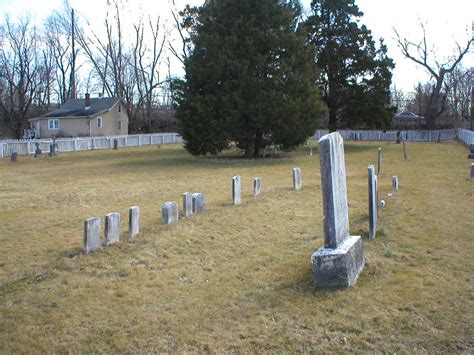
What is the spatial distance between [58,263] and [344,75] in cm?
3563

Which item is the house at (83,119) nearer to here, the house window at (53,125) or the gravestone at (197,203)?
the house window at (53,125)

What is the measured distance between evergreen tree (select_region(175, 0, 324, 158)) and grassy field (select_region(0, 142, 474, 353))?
14.1 meters

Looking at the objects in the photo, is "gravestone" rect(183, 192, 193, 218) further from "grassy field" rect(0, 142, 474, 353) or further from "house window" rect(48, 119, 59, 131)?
"house window" rect(48, 119, 59, 131)

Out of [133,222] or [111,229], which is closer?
[111,229]

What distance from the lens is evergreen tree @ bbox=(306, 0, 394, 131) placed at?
38.3 meters

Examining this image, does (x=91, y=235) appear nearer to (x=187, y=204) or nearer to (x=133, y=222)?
(x=133, y=222)

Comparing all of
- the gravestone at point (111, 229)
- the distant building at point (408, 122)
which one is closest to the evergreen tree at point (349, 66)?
the distant building at point (408, 122)

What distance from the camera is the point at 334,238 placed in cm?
593

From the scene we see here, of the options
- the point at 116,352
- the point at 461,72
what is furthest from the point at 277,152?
the point at 461,72

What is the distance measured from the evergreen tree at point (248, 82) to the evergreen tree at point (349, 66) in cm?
1216

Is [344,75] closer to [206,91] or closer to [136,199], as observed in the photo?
[206,91]

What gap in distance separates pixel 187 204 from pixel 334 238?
16.0 feet


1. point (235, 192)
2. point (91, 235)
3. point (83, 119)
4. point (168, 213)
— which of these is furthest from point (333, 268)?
point (83, 119)

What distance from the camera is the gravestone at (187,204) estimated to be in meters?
10.2
